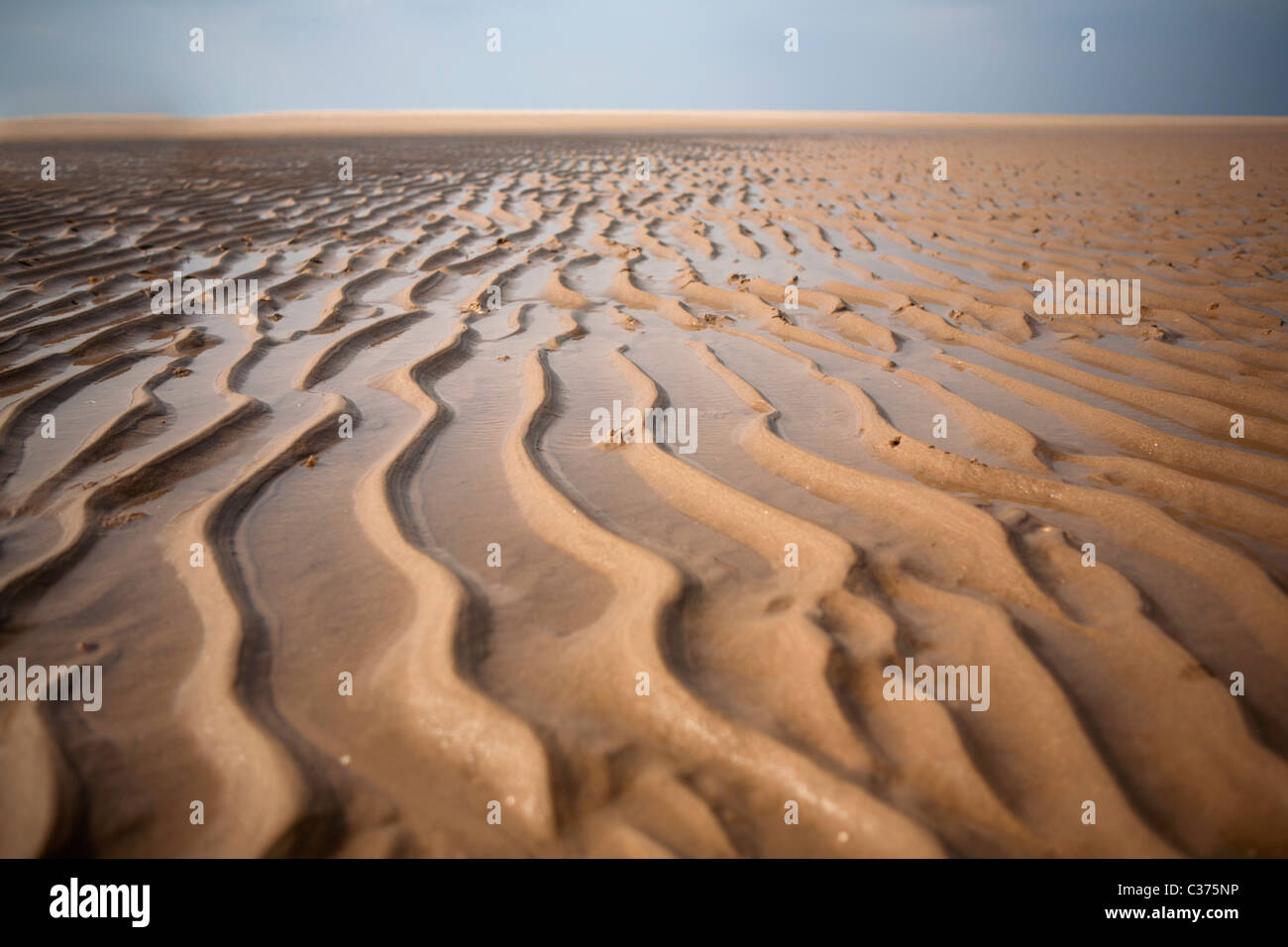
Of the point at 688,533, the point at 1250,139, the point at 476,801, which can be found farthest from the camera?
the point at 1250,139

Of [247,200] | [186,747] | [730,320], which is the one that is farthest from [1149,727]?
[247,200]

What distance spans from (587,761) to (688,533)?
801 mm

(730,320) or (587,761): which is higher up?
(730,320)

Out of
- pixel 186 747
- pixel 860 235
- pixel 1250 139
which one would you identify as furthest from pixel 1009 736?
pixel 1250 139

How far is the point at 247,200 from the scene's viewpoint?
799 cm

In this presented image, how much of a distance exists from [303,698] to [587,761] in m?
0.60

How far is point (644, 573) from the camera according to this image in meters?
1.79

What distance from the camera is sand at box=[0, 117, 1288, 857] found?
127 cm

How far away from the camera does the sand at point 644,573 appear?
1269 millimetres

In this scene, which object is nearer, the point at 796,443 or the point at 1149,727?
the point at 1149,727

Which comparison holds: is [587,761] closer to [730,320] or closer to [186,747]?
[186,747]
